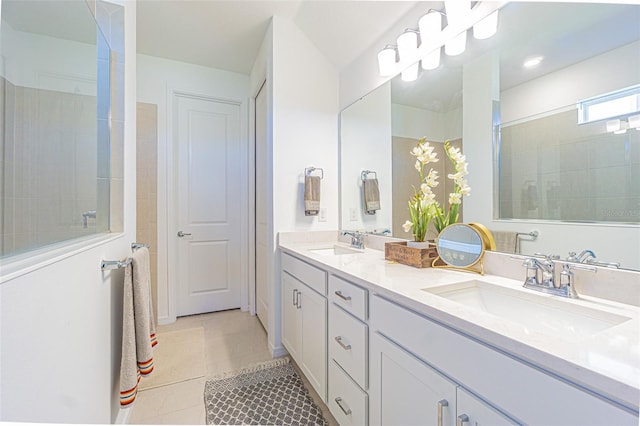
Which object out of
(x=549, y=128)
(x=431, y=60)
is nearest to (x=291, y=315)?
(x=549, y=128)

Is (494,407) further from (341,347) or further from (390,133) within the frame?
(390,133)

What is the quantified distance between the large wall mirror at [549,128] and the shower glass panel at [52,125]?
1.63m

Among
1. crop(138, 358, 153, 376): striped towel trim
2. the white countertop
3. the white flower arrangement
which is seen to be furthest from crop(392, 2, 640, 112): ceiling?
crop(138, 358, 153, 376): striped towel trim

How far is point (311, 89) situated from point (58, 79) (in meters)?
1.56

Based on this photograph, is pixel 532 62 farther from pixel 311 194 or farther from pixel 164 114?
pixel 164 114

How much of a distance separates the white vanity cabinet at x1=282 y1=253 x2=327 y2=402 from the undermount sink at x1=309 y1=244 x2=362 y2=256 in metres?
0.23

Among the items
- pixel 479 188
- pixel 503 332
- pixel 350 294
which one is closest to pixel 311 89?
pixel 479 188

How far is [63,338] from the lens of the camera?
76 centimetres

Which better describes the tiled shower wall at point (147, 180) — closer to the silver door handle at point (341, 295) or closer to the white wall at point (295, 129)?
the white wall at point (295, 129)

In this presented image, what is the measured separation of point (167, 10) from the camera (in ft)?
6.57

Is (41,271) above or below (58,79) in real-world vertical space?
below

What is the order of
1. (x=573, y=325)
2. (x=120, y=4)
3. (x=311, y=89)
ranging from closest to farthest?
1. (x=573, y=325)
2. (x=120, y=4)
3. (x=311, y=89)

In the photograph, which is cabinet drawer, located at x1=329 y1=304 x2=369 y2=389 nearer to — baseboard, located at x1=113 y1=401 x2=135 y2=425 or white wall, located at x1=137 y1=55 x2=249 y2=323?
baseboard, located at x1=113 y1=401 x2=135 y2=425

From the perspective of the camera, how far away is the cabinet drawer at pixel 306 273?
1.42 m
